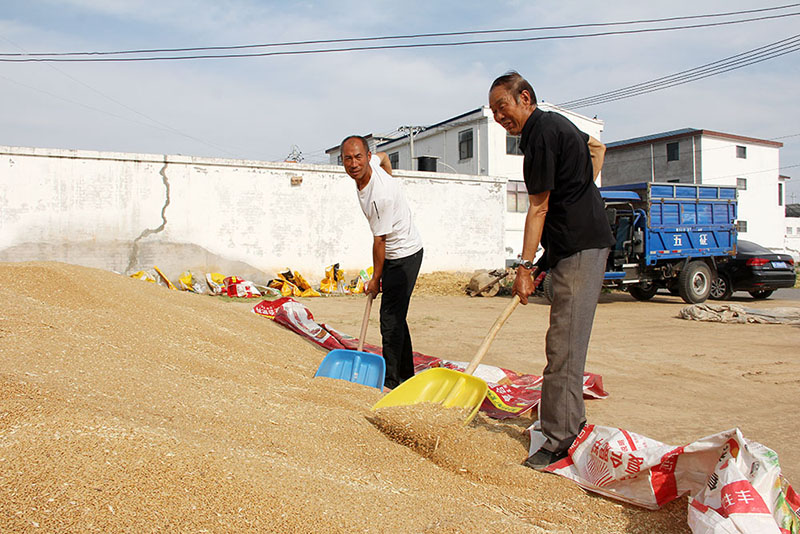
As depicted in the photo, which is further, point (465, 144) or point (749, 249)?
point (465, 144)

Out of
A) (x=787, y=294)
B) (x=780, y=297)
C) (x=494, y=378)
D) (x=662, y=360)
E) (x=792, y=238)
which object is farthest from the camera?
(x=792, y=238)

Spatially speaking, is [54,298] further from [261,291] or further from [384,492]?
[261,291]

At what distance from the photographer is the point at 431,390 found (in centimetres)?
325

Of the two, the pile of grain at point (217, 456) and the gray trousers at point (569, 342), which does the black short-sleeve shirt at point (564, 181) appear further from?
the pile of grain at point (217, 456)

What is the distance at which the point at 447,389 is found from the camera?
3236 millimetres

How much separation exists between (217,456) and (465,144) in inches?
812

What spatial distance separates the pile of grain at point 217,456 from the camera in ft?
5.74

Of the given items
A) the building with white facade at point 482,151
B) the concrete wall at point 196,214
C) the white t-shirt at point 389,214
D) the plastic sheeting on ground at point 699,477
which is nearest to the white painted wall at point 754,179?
the building with white facade at point 482,151

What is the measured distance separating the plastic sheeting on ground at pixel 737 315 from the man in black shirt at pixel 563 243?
7.30 meters

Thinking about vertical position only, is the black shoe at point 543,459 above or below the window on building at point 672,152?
below

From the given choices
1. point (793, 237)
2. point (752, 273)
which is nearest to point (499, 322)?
point (752, 273)

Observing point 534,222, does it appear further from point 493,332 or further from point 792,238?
point 792,238

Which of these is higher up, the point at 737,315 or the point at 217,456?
the point at 217,456

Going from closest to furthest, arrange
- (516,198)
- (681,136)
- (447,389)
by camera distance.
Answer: (447,389) → (516,198) → (681,136)
